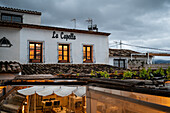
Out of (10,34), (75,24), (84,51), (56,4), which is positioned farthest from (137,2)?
(10,34)

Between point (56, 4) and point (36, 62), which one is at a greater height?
point (56, 4)

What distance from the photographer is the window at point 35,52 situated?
12.3 metres

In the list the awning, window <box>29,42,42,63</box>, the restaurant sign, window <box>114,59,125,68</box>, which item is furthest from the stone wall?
window <box>114,59,125,68</box>

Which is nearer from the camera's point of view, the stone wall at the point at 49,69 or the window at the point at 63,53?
the stone wall at the point at 49,69

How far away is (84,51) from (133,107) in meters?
12.5

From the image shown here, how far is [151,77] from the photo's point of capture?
8.95 feet

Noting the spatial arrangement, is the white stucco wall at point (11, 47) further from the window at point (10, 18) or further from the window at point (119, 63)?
the window at point (119, 63)

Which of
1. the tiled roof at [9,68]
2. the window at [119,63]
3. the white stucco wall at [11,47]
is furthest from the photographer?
the window at [119,63]

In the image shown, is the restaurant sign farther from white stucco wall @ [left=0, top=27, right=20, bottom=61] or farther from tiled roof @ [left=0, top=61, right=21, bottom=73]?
tiled roof @ [left=0, top=61, right=21, bottom=73]

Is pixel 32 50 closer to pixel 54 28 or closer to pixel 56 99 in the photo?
pixel 54 28

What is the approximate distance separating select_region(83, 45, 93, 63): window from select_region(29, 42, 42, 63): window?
4094 mm

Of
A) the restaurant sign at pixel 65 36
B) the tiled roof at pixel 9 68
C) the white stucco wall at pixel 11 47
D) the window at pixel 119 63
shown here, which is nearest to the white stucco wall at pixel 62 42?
the restaurant sign at pixel 65 36

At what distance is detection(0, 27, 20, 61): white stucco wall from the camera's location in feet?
36.1

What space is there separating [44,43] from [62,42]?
61.6 inches
